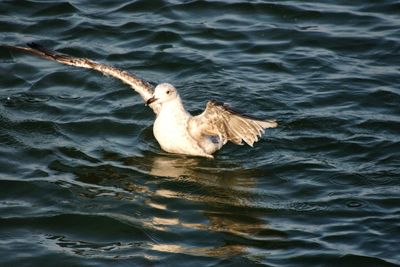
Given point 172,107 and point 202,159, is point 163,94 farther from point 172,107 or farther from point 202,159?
point 202,159

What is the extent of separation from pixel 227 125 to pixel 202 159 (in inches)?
29.9

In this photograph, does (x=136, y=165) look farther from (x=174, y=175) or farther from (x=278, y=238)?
(x=278, y=238)

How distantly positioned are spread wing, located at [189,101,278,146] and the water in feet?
1.41

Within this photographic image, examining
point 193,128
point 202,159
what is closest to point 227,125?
point 193,128

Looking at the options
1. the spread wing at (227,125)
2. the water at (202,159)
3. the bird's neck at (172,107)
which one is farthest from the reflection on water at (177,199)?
the bird's neck at (172,107)

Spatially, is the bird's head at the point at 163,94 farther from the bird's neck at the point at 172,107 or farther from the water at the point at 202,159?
the water at the point at 202,159

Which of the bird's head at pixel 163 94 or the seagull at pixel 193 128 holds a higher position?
the bird's head at pixel 163 94

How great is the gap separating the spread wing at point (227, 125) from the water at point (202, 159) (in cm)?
43

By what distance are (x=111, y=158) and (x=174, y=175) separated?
944mm

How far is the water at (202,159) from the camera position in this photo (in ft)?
30.4

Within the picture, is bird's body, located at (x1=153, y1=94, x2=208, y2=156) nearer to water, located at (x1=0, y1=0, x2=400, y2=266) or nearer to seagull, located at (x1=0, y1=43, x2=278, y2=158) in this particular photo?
seagull, located at (x1=0, y1=43, x2=278, y2=158)

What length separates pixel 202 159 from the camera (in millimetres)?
11438

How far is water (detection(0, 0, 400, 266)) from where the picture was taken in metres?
9.27

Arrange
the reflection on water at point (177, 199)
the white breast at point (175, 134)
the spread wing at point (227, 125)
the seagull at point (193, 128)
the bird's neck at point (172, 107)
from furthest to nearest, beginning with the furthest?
1. the bird's neck at point (172, 107)
2. the white breast at point (175, 134)
3. the seagull at point (193, 128)
4. the spread wing at point (227, 125)
5. the reflection on water at point (177, 199)
